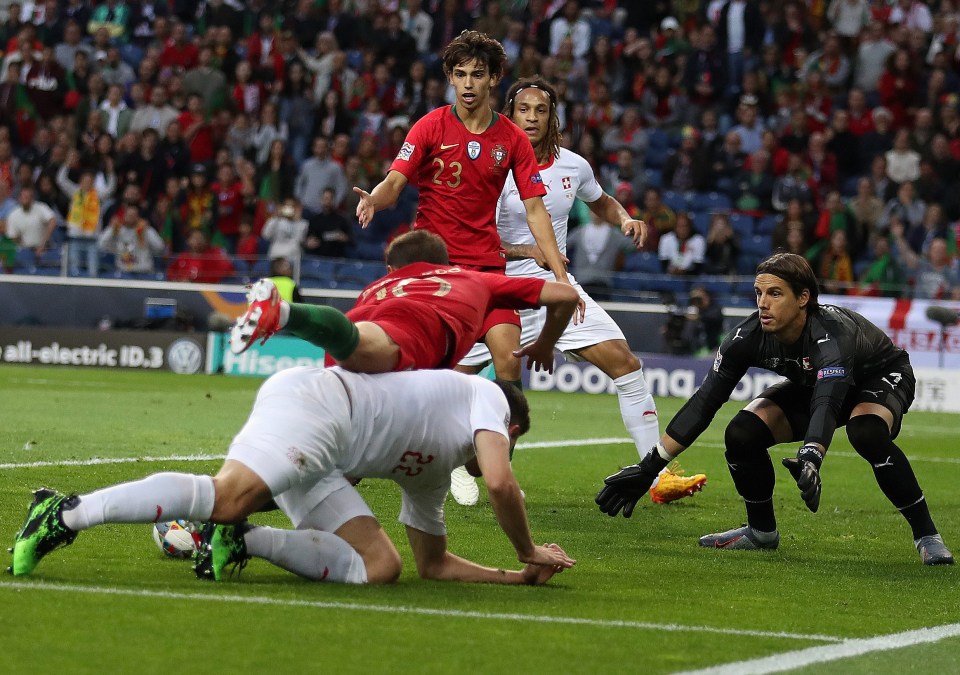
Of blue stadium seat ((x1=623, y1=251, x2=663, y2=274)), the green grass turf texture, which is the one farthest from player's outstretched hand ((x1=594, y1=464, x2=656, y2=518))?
blue stadium seat ((x1=623, y1=251, x2=663, y2=274))

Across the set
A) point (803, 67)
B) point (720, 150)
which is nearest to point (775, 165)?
point (720, 150)

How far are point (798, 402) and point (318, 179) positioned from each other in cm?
1558

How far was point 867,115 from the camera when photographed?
22000mm

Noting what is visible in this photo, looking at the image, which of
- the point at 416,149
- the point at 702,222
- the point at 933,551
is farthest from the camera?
the point at 702,222

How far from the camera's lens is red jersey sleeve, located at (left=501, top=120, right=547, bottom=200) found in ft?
27.9

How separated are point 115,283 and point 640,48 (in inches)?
339

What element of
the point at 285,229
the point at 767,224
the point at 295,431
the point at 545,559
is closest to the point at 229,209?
the point at 285,229

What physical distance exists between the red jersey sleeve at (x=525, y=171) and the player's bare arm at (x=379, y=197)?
0.67 meters

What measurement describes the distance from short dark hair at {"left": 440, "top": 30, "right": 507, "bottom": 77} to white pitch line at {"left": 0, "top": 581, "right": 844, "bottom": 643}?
3906 mm

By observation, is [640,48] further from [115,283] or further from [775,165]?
[115,283]

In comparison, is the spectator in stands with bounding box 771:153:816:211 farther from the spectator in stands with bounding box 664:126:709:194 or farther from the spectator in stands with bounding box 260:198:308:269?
→ the spectator in stands with bounding box 260:198:308:269

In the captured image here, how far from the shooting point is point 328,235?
21.2 m

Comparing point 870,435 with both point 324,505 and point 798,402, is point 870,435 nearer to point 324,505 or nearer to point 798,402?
point 798,402

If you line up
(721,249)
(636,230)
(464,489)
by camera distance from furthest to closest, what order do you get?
(721,249), (636,230), (464,489)
